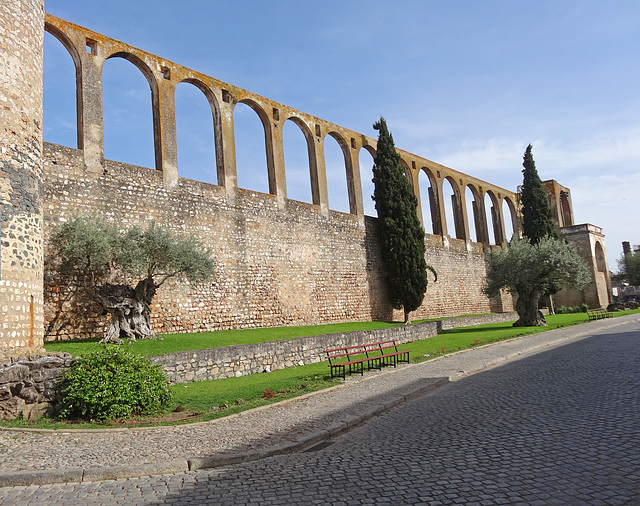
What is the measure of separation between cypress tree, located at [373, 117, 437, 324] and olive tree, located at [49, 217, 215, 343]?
40.0 ft

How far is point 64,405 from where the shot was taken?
7.43 m

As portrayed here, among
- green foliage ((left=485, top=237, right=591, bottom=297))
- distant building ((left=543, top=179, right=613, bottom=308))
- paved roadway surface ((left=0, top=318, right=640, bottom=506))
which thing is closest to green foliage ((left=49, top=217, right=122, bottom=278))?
paved roadway surface ((left=0, top=318, right=640, bottom=506))

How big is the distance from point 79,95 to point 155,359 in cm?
919

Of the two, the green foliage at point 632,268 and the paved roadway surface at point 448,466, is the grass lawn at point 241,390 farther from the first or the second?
the green foliage at point 632,268

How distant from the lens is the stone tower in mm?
7773

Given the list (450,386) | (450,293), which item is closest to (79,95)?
(450,386)

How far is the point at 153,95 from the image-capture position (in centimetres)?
1652

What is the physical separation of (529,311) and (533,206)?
1346 centimetres

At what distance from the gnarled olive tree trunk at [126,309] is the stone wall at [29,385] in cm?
408

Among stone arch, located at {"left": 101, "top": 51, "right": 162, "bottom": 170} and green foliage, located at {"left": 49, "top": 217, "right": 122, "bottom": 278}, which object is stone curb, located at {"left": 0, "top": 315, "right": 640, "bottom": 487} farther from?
stone arch, located at {"left": 101, "top": 51, "right": 162, "bottom": 170}

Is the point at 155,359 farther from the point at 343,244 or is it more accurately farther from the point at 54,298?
the point at 343,244

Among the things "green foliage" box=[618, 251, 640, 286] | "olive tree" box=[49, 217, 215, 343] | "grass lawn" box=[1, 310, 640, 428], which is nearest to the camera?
"grass lawn" box=[1, 310, 640, 428]

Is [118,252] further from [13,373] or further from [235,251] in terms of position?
[13,373]

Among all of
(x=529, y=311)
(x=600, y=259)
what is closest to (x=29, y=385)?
(x=529, y=311)
